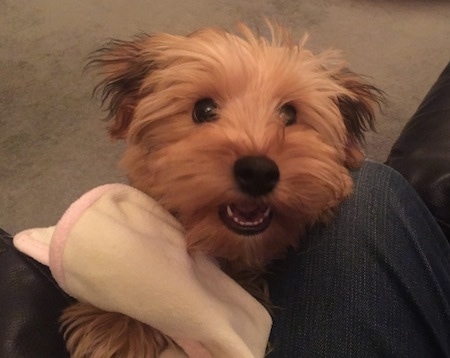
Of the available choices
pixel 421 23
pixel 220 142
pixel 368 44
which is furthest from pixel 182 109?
pixel 421 23

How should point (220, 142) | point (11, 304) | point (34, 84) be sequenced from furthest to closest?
1. point (34, 84)
2. point (220, 142)
3. point (11, 304)

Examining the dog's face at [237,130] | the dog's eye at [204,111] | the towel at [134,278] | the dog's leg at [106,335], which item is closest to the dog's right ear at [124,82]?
the dog's face at [237,130]

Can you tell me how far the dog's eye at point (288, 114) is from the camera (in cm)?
111

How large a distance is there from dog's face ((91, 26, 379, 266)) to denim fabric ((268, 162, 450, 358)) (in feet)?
0.18

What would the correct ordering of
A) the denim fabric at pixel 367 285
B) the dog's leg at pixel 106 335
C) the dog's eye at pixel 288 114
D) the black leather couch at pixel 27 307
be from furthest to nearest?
the dog's eye at pixel 288 114 → the denim fabric at pixel 367 285 → the dog's leg at pixel 106 335 → the black leather couch at pixel 27 307

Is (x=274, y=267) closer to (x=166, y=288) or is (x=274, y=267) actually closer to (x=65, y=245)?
(x=166, y=288)

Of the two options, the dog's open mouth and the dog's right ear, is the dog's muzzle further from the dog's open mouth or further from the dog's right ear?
the dog's right ear

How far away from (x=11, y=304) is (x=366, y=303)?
56 centimetres

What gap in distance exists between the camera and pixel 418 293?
1123mm

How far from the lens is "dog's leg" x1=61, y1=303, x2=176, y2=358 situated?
0.90m

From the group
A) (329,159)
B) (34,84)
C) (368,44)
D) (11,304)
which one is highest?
(329,159)

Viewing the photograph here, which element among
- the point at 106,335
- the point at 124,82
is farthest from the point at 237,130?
the point at 106,335

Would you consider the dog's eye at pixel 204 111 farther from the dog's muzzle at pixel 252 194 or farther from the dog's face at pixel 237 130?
the dog's muzzle at pixel 252 194

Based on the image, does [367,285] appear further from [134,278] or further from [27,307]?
[27,307]
